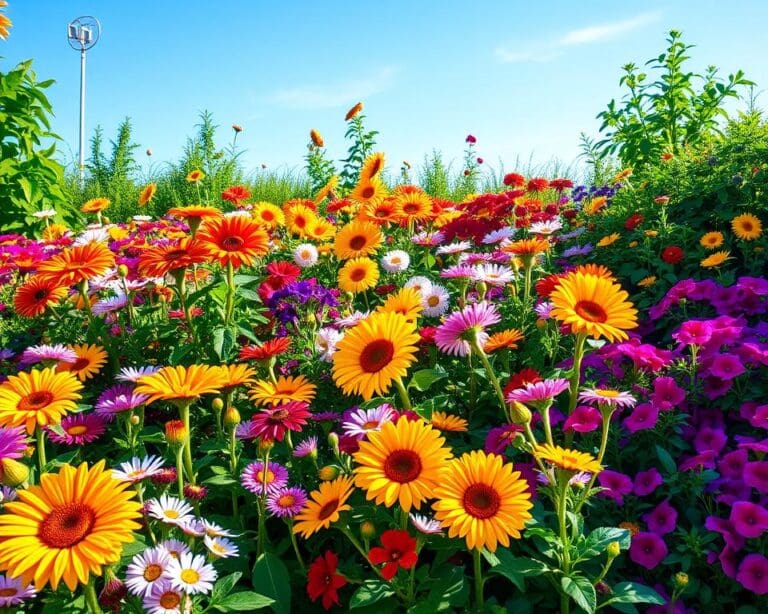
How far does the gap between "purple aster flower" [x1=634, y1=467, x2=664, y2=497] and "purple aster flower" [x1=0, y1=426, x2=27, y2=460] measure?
67.7 inches

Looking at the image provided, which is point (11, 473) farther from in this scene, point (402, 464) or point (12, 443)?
point (402, 464)

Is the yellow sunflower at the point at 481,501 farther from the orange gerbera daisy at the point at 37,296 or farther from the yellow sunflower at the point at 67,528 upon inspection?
the orange gerbera daisy at the point at 37,296

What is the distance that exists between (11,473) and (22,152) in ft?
17.4

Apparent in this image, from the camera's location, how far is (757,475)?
1795 millimetres

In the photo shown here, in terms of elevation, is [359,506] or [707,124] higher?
[707,124]

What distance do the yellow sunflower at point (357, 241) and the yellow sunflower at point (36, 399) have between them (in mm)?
1560

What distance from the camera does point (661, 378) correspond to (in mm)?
2109

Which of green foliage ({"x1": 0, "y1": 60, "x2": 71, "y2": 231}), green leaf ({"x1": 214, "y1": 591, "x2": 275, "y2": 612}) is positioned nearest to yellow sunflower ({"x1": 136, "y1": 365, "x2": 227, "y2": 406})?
green leaf ({"x1": 214, "y1": 591, "x2": 275, "y2": 612})

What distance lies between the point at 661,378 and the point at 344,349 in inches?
45.3

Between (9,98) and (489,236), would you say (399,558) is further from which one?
(9,98)

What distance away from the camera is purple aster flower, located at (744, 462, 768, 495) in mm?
1758

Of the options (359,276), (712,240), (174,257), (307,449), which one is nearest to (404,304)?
(307,449)

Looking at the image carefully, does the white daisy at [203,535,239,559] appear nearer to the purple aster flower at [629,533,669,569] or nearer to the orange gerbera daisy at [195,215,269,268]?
the orange gerbera daisy at [195,215,269,268]

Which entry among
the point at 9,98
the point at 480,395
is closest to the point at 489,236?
the point at 480,395
